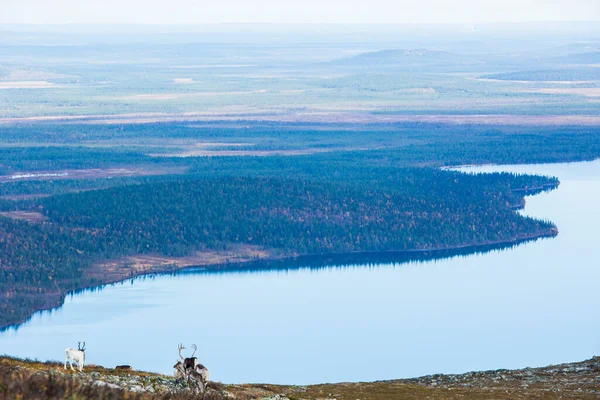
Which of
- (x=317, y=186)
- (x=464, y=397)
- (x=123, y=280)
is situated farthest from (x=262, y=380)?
(x=317, y=186)

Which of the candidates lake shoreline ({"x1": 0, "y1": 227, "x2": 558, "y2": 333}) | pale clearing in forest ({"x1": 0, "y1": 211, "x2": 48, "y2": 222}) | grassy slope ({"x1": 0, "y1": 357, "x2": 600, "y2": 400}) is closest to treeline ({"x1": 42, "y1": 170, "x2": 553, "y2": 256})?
lake shoreline ({"x1": 0, "y1": 227, "x2": 558, "y2": 333})

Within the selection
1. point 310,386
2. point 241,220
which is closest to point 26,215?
point 241,220

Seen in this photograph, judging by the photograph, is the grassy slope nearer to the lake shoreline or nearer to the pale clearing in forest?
the lake shoreline

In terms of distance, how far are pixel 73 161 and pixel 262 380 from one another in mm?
136241

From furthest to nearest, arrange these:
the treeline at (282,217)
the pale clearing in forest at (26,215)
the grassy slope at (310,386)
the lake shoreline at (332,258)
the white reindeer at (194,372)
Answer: the pale clearing in forest at (26,215) < the treeline at (282,217) < the lake shoreline at (332,258) < the white reindeer at (194,372) < the grassy slope at (310,386)

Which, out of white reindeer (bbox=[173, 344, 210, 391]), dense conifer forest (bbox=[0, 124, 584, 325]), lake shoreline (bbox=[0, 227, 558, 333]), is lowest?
white reindeer (bbox=[173, 344, 210, 391])

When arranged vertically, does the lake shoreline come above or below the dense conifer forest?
below

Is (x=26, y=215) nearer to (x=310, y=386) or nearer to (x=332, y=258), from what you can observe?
(x=332, y=258)

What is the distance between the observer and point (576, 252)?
12294 cm

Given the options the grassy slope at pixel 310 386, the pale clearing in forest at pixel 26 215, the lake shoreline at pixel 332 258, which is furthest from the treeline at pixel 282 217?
the grassy slope at pixel 310 386

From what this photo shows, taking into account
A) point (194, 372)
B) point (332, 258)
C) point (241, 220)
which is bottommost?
point (194, 372)

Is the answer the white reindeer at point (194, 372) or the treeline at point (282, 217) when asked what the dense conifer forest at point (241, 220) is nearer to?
the treeline at point (282, 217)

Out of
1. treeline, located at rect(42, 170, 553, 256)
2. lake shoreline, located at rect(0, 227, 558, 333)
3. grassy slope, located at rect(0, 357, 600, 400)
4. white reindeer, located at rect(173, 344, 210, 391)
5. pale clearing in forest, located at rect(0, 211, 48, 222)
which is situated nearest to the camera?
grassy slope, located at rect(0, 357, 600, 400)

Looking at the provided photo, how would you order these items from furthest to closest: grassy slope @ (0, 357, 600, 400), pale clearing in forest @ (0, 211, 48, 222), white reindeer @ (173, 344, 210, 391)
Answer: pale clearing in forest @ (0, 211, 48, 222), white reindeer @ (173, 344, 210, 391), grassy slope @ (0, 357, 600, 400)
